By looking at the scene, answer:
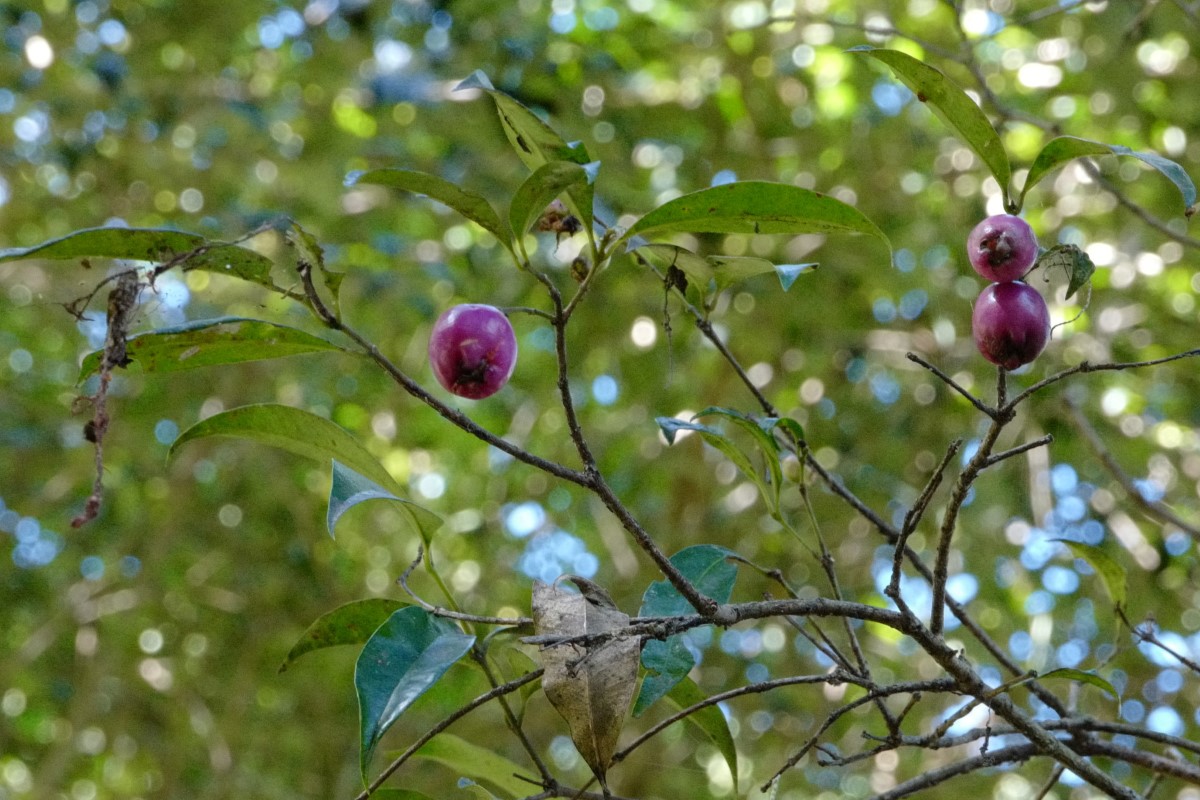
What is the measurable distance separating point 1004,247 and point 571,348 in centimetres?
174

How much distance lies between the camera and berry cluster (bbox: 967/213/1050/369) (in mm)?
577

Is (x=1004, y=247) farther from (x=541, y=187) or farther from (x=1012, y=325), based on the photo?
(x=541, y=187)

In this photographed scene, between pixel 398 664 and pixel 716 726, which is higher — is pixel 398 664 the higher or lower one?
the higher one

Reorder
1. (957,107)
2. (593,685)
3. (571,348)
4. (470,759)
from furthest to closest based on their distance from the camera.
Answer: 1. (571,348)
2. (470,759)
3. (957,107)
4. (593,685)

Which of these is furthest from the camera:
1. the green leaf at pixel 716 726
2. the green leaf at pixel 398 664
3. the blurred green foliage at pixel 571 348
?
the blurred green foliage at pixel 571 348

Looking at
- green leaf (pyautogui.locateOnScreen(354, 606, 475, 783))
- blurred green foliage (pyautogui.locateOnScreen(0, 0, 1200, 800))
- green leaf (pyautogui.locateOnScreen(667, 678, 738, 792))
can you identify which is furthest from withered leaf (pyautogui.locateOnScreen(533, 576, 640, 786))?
blurred green foliage (pyautogui.locateOnScreen(0, 0, 1200, 800))

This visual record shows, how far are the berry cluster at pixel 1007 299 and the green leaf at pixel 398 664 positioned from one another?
0.31m

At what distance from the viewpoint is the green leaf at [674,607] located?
60 cm

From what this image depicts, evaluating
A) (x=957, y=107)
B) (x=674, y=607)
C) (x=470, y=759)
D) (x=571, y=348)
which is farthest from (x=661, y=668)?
(x=571, y=348)

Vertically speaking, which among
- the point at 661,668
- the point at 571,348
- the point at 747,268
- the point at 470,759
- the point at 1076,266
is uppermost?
the point at 1076,266

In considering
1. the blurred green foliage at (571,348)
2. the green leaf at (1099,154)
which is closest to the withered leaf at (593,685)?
the green leaf at (1099,154)

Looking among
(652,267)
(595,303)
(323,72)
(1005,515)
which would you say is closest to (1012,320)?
(652,267)

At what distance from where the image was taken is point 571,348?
7.57 feet

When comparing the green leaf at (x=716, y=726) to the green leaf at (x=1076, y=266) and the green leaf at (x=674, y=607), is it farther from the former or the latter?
the green leaf at (x=1076, y=266)
